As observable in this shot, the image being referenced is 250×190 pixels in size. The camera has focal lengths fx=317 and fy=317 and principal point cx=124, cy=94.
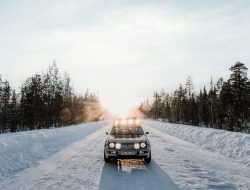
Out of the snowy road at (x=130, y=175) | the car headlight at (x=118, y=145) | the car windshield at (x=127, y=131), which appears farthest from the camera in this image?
the car windshield at (x=127, y=131)

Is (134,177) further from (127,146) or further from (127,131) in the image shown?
(127,131)

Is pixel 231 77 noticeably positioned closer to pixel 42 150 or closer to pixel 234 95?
pixel 234 95

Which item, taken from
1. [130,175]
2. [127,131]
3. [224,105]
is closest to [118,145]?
[127,131]

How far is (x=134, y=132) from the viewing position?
14.2 metres

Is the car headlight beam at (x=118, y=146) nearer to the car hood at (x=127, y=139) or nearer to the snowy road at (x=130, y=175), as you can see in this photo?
the car hood at (x=127, y=139)

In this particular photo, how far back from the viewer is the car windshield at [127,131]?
13931 millimetres

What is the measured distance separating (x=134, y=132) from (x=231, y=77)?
154 ft

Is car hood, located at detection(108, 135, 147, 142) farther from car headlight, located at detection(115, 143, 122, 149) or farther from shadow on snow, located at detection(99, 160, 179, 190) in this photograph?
shadow on snow, located at detection(99, 160, 179, 190)

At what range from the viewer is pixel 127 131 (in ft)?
46.9

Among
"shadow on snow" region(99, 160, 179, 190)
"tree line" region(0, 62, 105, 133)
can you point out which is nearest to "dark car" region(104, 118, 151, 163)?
"shadow on snow" region(99, 160, 179, 190)

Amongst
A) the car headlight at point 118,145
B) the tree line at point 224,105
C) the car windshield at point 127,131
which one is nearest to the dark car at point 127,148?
the car headlight at point 118,145

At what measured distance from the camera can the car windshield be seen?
45.7 feet

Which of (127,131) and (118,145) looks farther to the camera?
(127,131)

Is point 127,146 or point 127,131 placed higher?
point 127,131
